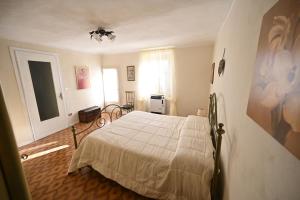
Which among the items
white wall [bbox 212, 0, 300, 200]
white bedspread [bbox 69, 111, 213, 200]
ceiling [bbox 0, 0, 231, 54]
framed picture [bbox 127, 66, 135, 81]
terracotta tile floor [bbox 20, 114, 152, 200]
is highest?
ceiling [bbox 0, 0, 231, 54]

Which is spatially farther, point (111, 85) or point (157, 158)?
point (111, 85)

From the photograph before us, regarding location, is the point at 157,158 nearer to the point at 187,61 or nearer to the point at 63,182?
the point at 63,182

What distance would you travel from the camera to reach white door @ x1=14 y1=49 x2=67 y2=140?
112 inches

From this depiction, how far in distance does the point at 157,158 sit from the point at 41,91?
3.44m

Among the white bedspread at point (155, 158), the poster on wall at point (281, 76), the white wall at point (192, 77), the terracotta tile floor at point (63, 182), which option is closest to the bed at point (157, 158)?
the white bedspread at point (155, 158)

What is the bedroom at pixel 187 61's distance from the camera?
64cm

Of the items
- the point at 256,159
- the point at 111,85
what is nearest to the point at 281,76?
the point at 256,159

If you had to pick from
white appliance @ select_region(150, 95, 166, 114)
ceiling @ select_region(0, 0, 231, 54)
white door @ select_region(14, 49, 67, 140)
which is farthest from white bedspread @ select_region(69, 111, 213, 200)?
white door @ select_region(14, 49, 67, 140)

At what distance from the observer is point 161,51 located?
402 centimetres

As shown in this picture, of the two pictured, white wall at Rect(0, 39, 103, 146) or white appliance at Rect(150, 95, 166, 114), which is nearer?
white wall at Rect(0, 39, 103, 146)

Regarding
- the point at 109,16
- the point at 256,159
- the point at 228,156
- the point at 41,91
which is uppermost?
the point at 109,16

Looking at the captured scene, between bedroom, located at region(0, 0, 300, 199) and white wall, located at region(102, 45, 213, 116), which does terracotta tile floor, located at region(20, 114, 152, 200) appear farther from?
white wall, located at region(102, 45, 213, 116)

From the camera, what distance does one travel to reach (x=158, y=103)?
421 centimetres

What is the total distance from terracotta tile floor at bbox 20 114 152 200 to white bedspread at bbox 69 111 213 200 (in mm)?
189
